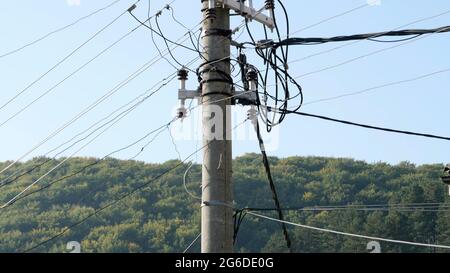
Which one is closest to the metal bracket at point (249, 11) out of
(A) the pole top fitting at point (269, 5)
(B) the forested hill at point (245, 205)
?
(A) the pole top fitting at point (269, 5)

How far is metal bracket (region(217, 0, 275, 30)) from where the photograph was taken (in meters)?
11.0

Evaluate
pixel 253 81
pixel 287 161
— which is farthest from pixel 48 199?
pixel 253 81

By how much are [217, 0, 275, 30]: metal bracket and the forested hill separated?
205 feet

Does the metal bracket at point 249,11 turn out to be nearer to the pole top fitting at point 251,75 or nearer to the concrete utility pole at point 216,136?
the concrete utility pole at point 216,136

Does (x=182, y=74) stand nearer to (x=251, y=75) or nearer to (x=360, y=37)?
(x=251, y=75)

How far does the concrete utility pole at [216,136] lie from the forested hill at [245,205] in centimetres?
6370

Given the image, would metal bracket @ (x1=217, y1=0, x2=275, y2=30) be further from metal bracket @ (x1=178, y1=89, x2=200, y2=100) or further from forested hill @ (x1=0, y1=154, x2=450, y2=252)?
forested hill @ (x1=0, y1=154, x2=450, y2=252)

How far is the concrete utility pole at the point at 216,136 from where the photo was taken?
9.61m

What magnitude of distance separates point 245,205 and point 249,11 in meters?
82.6

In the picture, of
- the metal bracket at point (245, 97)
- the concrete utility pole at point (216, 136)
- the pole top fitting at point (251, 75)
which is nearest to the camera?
the concrete utility pole at point (216, 136)

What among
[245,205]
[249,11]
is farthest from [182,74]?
[245,205]

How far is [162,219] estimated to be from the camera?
9906 cm

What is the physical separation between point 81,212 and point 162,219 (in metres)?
21.2
